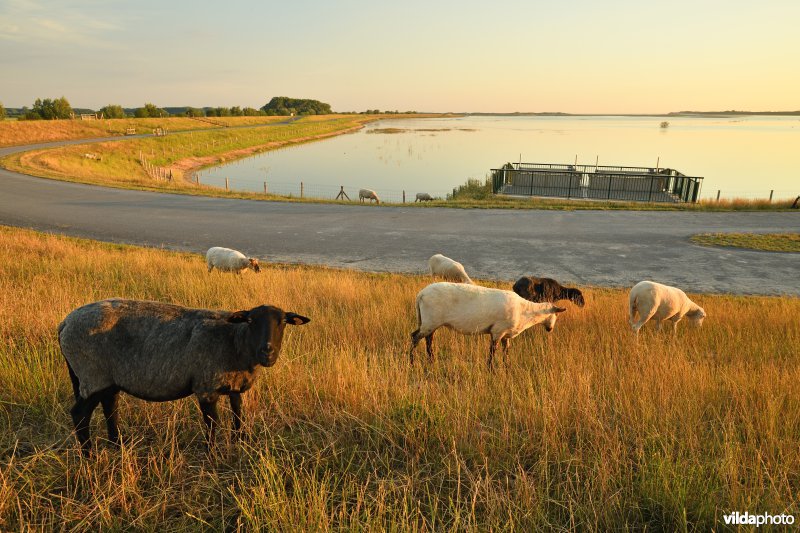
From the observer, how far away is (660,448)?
416 cm

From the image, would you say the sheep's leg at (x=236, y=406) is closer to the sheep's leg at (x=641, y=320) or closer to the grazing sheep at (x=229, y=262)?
the sheep's leg at (x=641, y=320)

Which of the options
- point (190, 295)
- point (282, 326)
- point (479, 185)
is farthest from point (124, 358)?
point (479, 185)

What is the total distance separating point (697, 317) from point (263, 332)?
9.23 m

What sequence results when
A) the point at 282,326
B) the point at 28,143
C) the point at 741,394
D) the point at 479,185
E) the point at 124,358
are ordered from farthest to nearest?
the point at 28,143 → the point at 479,185 → the point at 741,394 → the point at 282,326 → the point at 124,358

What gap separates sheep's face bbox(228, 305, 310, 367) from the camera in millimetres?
3746

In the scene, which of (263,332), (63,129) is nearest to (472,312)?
(263,332)

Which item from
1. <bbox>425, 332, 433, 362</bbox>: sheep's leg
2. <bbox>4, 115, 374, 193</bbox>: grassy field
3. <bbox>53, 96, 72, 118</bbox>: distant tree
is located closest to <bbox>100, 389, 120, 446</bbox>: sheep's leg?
<bbox>425, 332, 433, 362</bbox>: sheep's leg

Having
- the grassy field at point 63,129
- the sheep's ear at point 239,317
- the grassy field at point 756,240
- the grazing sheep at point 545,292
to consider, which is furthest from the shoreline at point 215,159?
the sheep's ear at point 239,317

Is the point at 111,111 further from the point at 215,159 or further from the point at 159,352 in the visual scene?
the point at 159,352

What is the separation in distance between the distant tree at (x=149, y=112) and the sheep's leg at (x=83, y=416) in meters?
97.4

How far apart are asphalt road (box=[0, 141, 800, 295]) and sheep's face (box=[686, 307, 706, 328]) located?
449cm

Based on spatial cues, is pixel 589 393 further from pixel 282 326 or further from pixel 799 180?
pixel 799 180

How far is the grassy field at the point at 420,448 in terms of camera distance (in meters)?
3.31

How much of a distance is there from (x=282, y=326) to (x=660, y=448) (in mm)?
3785
